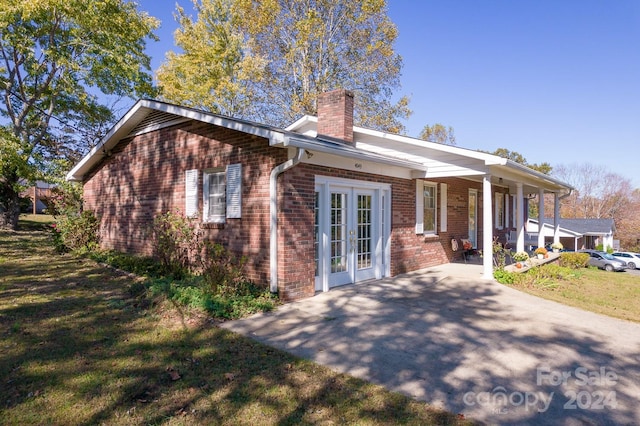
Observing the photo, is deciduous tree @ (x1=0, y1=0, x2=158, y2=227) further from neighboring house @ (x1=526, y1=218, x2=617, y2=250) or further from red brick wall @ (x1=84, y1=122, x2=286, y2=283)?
neighboring house @ (x1=526, y1=218, x2=617, y2=250)

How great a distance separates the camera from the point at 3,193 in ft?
64.5

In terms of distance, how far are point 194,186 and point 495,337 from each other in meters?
6.83

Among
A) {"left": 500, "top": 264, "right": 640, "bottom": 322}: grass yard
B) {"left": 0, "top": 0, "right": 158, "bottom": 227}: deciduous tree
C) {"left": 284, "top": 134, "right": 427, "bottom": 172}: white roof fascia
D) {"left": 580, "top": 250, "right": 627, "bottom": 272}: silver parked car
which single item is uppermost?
{"left": 0, "top": 0, "right": 158, "bottom": 227}: deciduous tree

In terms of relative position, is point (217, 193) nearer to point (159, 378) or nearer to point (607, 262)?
point (159, 378)

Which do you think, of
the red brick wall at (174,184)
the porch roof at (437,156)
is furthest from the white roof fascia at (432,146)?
the red brick wall at (174,184)

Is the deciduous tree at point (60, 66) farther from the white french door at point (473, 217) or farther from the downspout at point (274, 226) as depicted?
the white french door at point (473, 217)

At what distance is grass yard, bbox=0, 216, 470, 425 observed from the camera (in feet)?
10.8

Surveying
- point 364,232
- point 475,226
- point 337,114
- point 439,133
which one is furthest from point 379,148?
point 439,133

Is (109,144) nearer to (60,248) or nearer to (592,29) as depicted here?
(60,248)

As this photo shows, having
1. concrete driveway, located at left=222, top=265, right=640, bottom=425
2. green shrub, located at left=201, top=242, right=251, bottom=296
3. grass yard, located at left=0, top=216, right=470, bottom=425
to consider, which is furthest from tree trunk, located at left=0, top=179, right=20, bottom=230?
concrete driveway, located at left=222, top=265, right=640, bottom=425

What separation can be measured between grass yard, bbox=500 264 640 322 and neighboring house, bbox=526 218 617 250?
3047cm

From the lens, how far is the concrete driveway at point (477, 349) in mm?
3578

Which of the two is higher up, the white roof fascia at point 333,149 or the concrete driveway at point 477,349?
the white roof fascia at point 333,149

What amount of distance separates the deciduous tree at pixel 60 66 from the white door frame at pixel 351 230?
1415 cm
